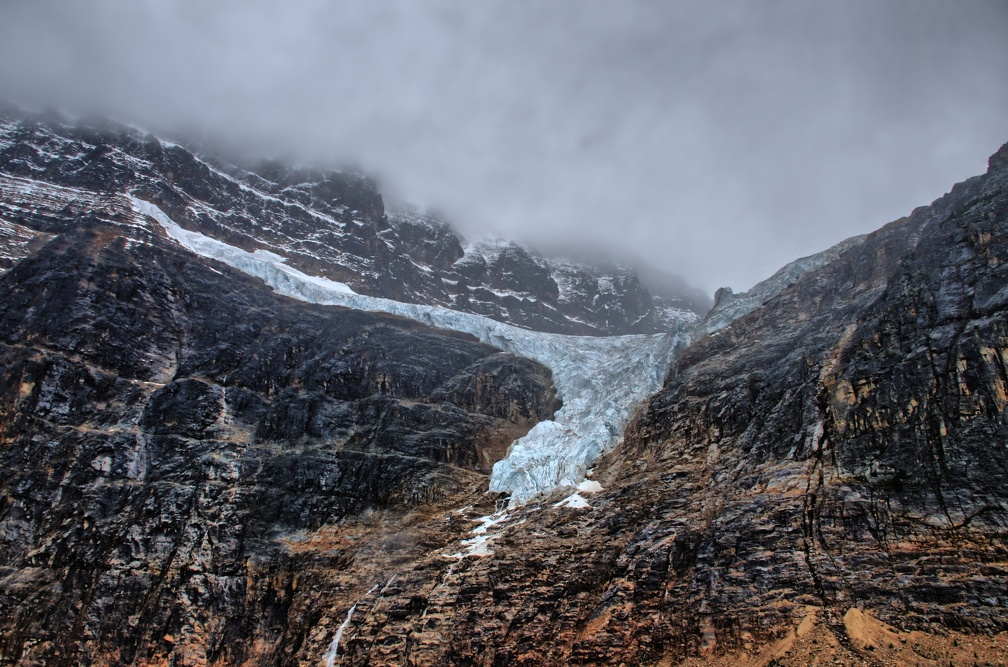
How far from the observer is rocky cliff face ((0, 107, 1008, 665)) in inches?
909

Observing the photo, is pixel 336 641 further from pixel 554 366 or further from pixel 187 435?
pixel 554 366

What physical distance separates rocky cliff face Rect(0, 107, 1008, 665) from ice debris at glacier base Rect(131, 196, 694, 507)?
2.86 m

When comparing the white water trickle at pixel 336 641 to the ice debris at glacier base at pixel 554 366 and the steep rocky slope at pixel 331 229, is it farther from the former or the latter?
the steep rocky slope at pixel 331 229

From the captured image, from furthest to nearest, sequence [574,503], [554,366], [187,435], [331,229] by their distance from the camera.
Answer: [331,229]
[554,366]
[187,435]
[574,503]

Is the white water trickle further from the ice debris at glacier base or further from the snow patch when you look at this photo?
the snow patch

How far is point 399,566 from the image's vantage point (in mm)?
36156

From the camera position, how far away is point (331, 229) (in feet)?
310

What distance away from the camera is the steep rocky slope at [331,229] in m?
77.4

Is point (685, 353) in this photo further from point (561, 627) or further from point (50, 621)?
point (50, 621)

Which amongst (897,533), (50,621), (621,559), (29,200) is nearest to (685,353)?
(621,559)

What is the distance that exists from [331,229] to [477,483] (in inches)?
2414

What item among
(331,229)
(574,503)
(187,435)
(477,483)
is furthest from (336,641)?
(331,229)

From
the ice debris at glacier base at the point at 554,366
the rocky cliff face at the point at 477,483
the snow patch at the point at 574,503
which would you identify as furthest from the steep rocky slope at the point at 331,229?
the snow patch at the point at 574,503

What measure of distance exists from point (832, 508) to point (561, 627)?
42.3ft
